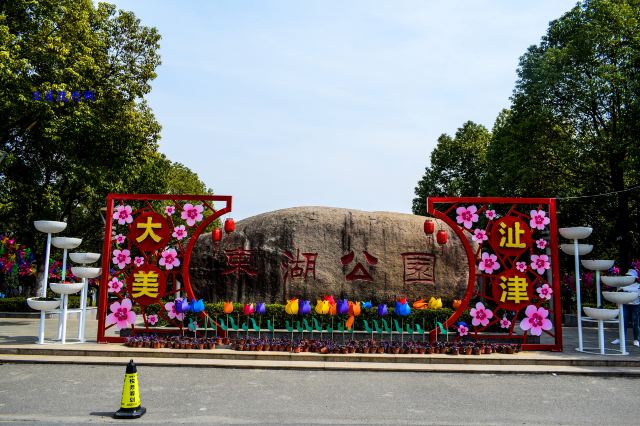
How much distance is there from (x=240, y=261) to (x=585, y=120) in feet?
45.3

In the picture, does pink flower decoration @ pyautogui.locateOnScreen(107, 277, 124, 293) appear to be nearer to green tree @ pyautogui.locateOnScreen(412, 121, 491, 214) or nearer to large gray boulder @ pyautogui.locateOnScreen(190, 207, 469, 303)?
large gray boulder @ pyautogui.locateOnScreen(190, 207, 469, 303)

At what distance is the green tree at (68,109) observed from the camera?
15.0 metres

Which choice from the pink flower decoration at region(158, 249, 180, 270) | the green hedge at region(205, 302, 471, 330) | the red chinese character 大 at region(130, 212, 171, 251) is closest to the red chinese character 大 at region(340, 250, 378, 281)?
the green hedge at region(205, 302, 471, 330)

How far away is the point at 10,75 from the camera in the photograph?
13.8 metres

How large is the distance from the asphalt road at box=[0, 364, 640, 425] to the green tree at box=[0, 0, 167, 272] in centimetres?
900

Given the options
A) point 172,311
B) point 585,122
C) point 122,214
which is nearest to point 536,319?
point 172,311

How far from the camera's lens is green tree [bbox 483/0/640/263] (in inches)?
646

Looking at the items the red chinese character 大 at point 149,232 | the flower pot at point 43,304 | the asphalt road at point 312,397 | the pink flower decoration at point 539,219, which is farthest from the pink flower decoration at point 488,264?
the flower pot at point 43,304

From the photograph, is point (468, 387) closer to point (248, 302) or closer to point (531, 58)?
point (248, 302)

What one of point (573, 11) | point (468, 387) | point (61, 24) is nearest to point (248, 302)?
point (468, 387)

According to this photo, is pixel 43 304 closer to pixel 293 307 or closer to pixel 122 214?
pixel 122 214

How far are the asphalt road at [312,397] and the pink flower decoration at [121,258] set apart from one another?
260cm

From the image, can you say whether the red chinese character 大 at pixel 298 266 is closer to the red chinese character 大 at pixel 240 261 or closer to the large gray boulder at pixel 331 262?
the large gray boulder at pixel 331 262

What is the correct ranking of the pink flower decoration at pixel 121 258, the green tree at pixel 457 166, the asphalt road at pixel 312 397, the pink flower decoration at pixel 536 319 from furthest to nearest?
the green tree at pixel 457 166, the pink flower decoration at pixel 121 258, the pink flower decoration at pixel 536 319, the asphalt road at pixel 312 397
